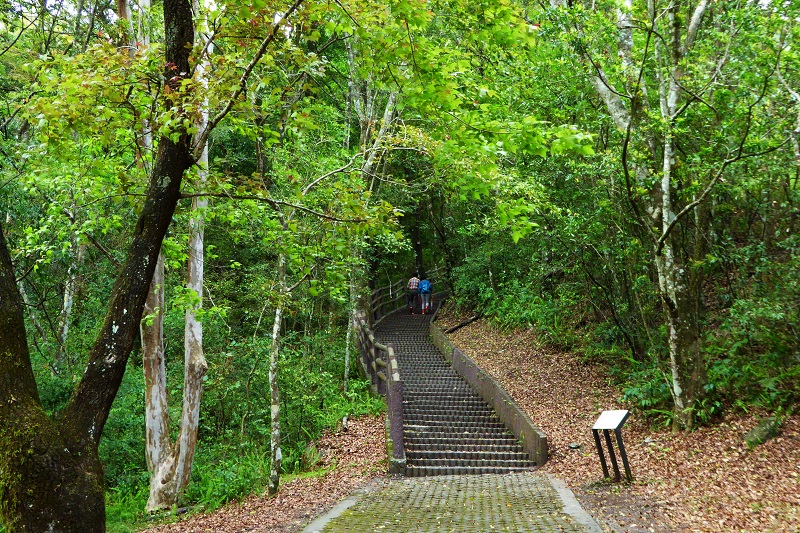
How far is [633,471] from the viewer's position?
8.81 metres

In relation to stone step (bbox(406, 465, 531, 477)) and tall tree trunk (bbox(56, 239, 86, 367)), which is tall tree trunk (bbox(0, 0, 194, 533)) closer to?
stone step (bbox(406, 465, 531, 477))

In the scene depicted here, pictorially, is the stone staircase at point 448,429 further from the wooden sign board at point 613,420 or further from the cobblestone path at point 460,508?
the wooden sign board at point 613,420

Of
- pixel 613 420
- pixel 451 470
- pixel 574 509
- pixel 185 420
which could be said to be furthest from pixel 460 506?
pixel 185 420

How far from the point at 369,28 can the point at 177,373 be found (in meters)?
12.4

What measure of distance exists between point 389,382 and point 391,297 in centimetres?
1664

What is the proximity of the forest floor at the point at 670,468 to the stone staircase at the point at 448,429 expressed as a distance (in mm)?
926

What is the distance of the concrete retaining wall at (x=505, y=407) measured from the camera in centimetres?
1082

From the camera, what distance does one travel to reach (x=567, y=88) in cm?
1238

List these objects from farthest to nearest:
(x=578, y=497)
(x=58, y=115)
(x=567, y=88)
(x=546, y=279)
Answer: (x=546, y=279) → (x=567, y=88) → (x=578, y=497) → (x=58, y=115)

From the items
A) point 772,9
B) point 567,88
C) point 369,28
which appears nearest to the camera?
point 369,28

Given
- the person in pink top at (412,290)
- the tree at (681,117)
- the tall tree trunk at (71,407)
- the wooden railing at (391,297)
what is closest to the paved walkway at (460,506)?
the tall tree trunk at (71,407)

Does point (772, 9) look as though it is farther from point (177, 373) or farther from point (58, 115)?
point (177, 373)

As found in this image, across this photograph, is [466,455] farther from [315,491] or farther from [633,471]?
[633,471]

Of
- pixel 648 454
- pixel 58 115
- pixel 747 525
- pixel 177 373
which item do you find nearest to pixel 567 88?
pixel 648 454
